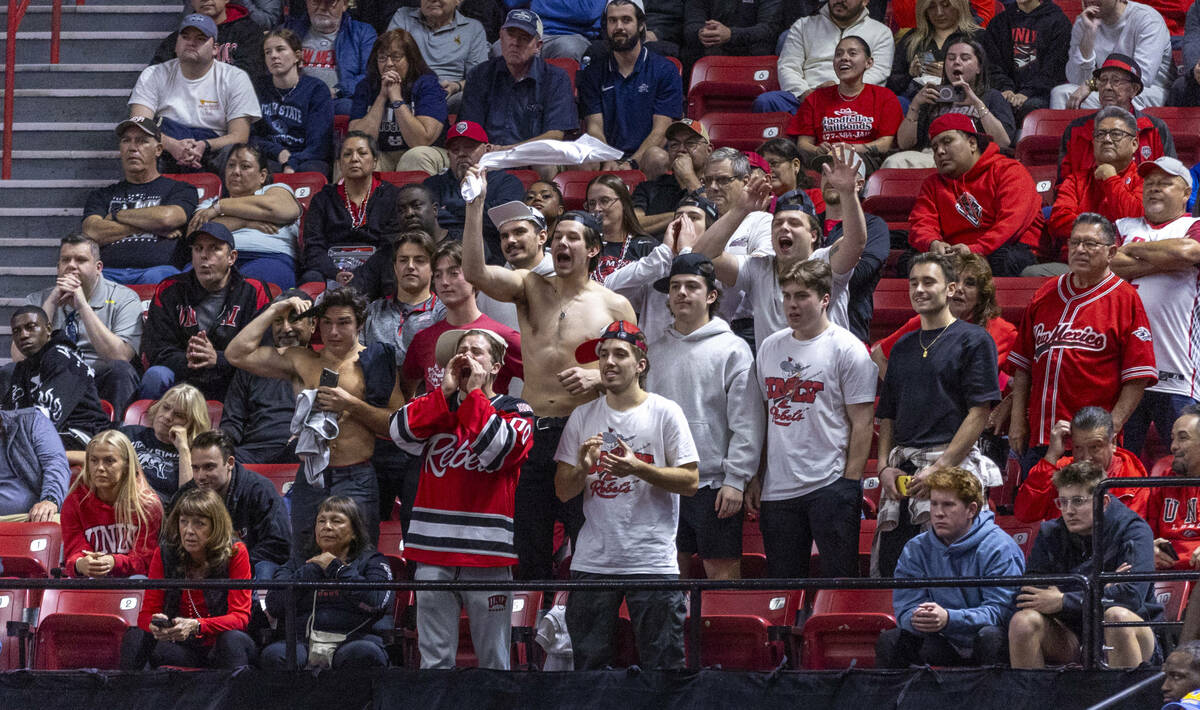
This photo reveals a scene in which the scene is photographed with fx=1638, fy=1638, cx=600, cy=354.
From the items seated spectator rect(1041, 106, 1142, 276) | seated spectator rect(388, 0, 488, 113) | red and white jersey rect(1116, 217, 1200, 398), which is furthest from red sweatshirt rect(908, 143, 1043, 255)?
seated spectator rect(388, 0, 488, 113)

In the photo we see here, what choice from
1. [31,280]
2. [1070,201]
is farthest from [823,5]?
[31,280]

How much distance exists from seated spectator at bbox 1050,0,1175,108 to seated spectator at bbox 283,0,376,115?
174 inches

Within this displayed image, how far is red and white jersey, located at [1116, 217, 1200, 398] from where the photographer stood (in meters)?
6.93

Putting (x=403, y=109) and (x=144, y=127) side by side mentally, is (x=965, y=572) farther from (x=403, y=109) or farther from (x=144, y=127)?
(x=144, y=127)

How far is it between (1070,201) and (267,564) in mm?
4272

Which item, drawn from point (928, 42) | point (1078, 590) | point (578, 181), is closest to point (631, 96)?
point (578, 181)

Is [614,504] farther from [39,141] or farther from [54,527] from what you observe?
[39,141]

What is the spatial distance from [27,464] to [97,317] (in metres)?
1.17

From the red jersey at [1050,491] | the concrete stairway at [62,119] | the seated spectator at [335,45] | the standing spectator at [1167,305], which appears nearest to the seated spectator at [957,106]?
the standing spectator at [1167,305]

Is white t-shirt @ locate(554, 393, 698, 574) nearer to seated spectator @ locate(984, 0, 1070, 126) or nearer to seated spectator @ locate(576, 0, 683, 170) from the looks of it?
seated spectator @ locate(576, 0, 683, 170)

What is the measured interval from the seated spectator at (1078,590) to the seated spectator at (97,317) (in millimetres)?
4605

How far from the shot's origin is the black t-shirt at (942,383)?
20.3 feet

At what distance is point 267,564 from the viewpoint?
6.41 metres

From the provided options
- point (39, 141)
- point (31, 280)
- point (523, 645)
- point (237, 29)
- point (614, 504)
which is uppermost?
point (237, 29)
